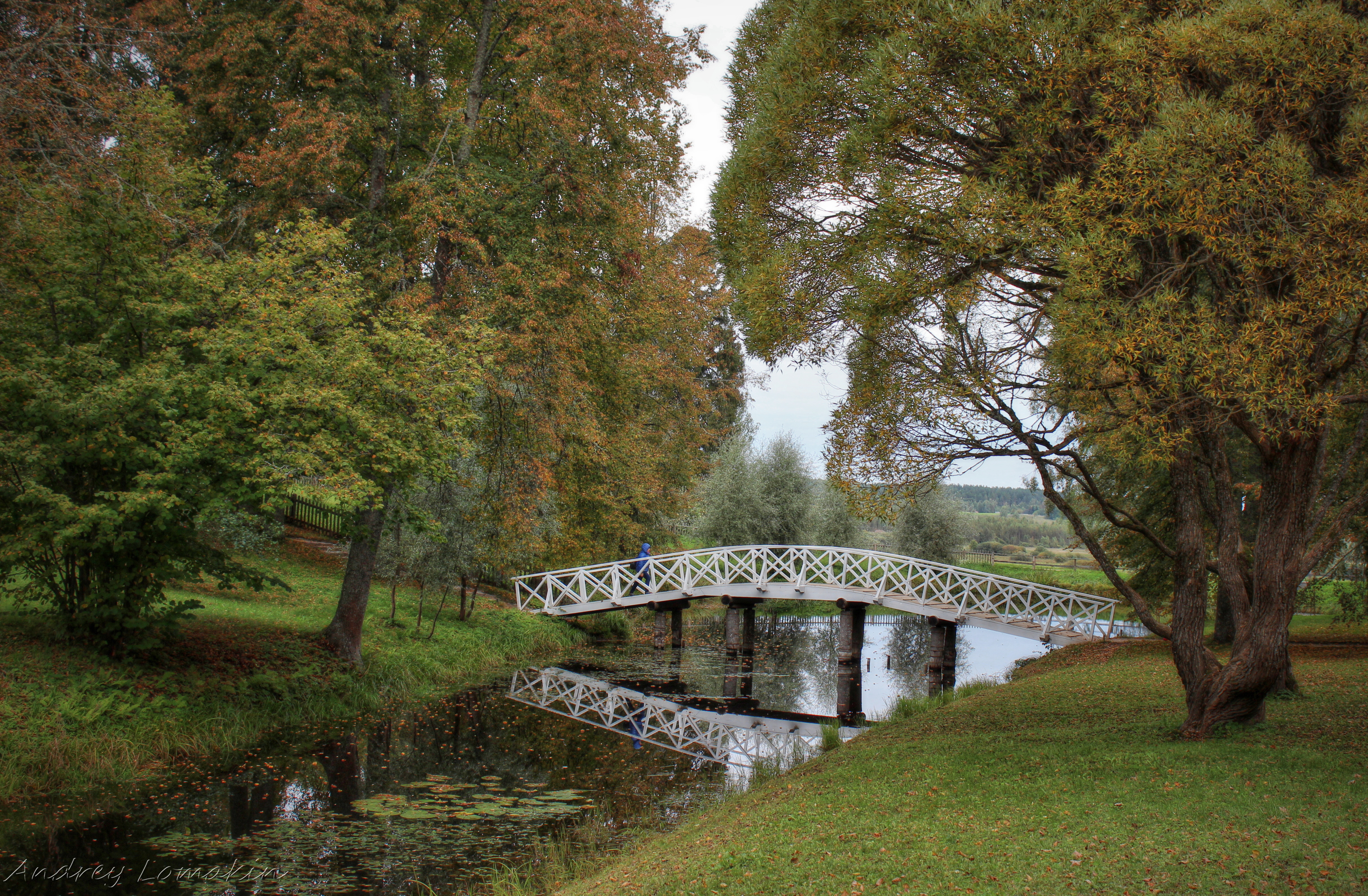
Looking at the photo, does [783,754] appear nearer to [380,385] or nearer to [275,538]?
[380,385]

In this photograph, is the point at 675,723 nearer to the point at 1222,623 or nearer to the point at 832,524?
the point at 1222,623

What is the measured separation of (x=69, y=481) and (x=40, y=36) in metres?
5.15

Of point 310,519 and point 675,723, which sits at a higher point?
point 310,519

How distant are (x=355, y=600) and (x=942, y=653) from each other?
13.2 m

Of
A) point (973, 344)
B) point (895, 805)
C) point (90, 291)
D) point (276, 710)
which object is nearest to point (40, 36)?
point (90, 291)

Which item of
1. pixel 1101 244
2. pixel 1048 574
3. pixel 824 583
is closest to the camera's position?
pixel 1101 244

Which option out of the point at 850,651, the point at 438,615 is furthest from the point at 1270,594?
the point at 438,615

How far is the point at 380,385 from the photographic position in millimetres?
11391

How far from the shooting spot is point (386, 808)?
29.8ft

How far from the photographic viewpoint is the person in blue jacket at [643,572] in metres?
21.3

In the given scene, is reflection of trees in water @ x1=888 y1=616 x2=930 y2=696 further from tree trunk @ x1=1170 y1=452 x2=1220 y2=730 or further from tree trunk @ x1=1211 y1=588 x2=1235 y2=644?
tree trunk @ x1=1170 y1=452 x2=1220 y2=730

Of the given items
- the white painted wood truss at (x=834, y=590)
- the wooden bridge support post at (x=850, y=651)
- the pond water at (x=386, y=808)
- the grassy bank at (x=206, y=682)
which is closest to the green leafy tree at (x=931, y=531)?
the white painted wood truss at (x=834, y=590)

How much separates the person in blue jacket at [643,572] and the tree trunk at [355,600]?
748 cm

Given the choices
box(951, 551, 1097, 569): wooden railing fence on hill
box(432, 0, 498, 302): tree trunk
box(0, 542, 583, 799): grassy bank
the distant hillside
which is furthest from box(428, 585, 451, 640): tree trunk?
the distant hillside
